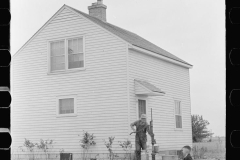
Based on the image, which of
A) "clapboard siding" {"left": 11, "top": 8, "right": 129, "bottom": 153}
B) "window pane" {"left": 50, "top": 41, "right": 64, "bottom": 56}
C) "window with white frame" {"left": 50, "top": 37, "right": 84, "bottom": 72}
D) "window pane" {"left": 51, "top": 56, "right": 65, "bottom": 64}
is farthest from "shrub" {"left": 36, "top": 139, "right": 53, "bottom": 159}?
"window pane" {"left": 50, "top": 41, "right": 64, "bottom": 56}

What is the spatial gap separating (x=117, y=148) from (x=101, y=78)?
2872 millimetres

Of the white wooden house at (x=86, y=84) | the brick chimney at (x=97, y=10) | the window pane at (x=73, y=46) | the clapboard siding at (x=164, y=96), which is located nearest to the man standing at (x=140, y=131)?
the white wooden house at (x=86, y=84)

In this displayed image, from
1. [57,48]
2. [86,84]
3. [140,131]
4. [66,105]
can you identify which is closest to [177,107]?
[86,84]

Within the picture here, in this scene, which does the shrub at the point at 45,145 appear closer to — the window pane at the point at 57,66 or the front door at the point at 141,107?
the window pane at the point at 57,66

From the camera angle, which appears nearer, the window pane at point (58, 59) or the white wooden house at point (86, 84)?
the white wooden house at point (86, 84)

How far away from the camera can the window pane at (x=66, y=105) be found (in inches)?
668

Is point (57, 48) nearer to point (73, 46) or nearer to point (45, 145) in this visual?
point (73, 46)

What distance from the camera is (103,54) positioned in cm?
1641

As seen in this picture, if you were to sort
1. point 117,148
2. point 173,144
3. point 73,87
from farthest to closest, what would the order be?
point 173,144
point 73,87
point 117,148
